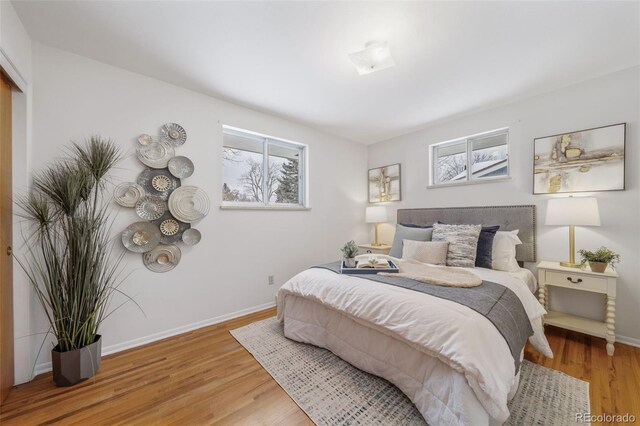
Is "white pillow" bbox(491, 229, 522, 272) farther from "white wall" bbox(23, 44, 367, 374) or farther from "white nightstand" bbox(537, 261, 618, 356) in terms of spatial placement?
"white wall" bbox(23, 44, 367, 374)

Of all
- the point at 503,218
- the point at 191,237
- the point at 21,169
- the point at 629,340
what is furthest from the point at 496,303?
the point at 21,169

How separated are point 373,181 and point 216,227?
274cm

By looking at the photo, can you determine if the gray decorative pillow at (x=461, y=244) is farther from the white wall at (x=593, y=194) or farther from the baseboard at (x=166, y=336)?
the baseboard at (x=166, y=336)

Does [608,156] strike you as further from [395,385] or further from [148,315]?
[148,315]

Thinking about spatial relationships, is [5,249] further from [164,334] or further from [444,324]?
[444,324]

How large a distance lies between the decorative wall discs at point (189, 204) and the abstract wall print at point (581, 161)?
359cm

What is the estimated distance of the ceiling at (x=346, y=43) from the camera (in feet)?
5.21

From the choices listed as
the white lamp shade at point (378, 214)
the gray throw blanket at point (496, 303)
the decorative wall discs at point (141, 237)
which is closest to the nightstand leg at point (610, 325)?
the gray throw blanket at point (496, 303)

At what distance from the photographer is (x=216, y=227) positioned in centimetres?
272

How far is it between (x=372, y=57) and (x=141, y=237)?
2507mm

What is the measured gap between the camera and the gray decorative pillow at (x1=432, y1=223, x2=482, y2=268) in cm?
244

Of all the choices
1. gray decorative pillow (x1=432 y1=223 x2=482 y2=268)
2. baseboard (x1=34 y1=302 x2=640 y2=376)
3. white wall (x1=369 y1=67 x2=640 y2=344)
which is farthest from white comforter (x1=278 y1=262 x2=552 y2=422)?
baseboard (x1=34 y1=302 x2=640 y2=376)

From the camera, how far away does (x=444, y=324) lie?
1338 millimetres

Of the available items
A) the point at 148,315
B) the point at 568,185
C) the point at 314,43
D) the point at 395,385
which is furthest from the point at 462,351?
the point at 148,315
